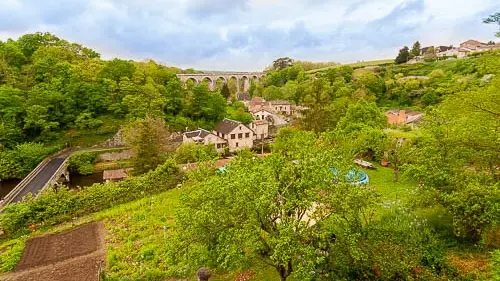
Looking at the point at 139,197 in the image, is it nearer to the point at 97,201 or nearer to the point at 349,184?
the point at 97,201

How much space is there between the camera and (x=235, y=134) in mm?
35625

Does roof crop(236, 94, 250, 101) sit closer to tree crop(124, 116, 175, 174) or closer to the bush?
tree crop(124, 116, 175, 174)

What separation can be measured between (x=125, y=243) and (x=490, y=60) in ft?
49.5

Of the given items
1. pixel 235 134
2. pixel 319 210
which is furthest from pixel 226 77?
pixel 319 210

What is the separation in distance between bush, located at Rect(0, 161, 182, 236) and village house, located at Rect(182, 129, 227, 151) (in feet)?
37.3

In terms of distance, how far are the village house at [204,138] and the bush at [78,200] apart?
11.4 metres

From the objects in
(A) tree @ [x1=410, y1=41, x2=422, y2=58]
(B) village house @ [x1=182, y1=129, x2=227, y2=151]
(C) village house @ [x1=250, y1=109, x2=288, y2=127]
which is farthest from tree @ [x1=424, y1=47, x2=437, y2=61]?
(B) village house @ [x1=182, y1=129, x2=227, y2=151]

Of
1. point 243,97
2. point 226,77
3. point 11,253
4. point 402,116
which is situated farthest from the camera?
point 226,77

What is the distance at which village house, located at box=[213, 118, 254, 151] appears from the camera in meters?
35.4

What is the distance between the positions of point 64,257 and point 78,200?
5.16 metres

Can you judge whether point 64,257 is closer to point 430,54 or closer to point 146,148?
point 146,148

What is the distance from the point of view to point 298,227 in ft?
21.5

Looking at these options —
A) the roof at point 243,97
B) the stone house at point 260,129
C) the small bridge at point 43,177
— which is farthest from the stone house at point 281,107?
the small bridge at point 43,177

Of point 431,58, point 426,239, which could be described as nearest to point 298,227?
point 426,239
